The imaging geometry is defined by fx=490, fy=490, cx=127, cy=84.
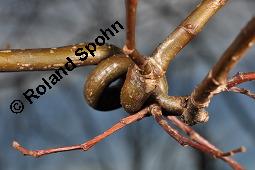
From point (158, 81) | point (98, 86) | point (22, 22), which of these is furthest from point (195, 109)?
point (22, 22)

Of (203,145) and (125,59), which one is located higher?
(125,59)

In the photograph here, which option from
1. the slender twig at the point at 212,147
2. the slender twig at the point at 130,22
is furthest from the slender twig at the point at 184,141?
the slender twig at the point at 130,22

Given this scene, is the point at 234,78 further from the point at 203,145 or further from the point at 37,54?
the point at 37,54

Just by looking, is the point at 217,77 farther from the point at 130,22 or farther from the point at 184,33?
the point at 184,33

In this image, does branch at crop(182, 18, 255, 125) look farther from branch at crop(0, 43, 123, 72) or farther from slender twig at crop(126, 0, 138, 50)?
branch at crop(0, 43, 123, 72)

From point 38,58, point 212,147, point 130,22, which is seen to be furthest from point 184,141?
point 38,58

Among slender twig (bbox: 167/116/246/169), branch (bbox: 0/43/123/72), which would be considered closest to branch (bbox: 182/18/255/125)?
slender twig (bbox: 167/116/246/169)
